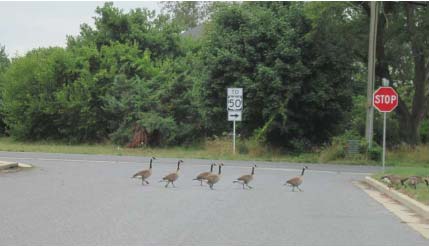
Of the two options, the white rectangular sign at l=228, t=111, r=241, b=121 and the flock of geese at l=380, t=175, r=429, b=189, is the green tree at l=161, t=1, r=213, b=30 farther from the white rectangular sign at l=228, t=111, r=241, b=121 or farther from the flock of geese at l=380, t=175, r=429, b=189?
the flock of geese at l=380, t=175, r=429, b=189

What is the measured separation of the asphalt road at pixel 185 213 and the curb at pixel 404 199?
631 millimetres

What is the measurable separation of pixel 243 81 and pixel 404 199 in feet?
57.8

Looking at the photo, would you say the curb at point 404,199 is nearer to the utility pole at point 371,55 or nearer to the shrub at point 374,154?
the shrub at point 374,154

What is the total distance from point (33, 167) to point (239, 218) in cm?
1268

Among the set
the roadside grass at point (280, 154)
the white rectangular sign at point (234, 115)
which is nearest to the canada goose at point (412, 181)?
the roadside grass at point (280, 154)

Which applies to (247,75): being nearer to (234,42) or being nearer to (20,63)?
(234,42)

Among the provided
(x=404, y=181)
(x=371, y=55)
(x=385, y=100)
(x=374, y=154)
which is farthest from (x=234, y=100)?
(x=404, y=181)

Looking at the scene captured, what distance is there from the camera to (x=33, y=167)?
22.1 metres

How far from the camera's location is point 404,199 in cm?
1409

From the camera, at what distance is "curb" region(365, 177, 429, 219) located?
40.3ft

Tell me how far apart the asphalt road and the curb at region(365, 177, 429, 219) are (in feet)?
2.07

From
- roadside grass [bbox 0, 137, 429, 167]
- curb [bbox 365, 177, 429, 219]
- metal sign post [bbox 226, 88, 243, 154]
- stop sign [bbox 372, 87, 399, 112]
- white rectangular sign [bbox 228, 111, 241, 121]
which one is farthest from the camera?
white rectangular sign [bbox 228, 111, 241, 121]

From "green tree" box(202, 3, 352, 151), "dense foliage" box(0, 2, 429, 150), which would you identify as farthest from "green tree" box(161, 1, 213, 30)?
"green tree" box(202, 3, 352, 151)

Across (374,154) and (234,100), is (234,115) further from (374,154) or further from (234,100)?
(374,154)
